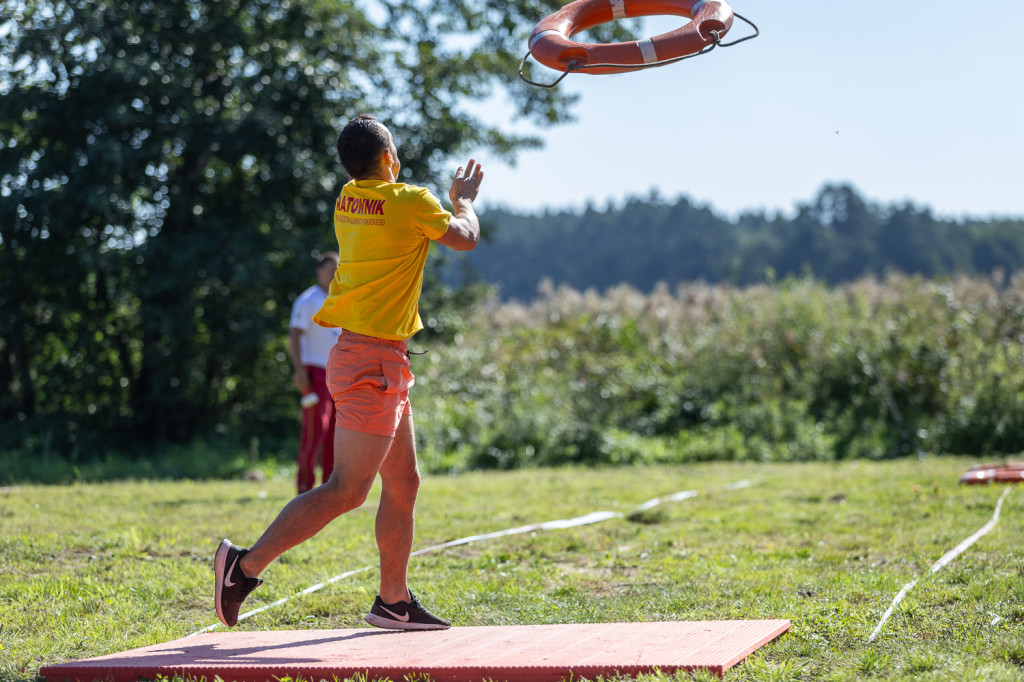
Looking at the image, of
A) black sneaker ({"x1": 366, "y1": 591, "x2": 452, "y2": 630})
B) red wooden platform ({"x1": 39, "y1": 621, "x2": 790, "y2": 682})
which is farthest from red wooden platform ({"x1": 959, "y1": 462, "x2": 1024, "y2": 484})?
black sneaker ({"x1": 366, "y1": 591, "x2": 452, "y2": 630})

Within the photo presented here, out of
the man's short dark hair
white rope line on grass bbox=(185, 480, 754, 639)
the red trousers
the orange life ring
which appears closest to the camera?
the man's short dark hair

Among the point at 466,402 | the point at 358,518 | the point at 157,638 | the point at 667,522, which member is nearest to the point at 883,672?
the point at 157,638

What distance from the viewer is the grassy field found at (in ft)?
11.9

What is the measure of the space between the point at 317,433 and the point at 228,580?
13.2ft

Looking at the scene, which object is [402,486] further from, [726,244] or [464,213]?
[726,244]

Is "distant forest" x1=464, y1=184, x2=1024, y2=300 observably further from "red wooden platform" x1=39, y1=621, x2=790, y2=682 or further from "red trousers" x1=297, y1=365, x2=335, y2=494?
"red wooden platform" x1=39, y1=621, x2=790, y2=682

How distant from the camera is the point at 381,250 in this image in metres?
3.75

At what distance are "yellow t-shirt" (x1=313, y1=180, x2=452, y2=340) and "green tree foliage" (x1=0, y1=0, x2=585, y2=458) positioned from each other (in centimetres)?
882

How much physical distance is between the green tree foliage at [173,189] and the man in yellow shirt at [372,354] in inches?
346

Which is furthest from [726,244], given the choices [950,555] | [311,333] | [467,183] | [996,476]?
[467,183]

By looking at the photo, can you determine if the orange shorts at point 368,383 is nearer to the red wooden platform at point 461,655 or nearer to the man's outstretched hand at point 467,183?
the man's outstretched hand at point 467,183

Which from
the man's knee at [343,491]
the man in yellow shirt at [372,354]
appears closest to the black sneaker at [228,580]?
the man in yellow shirt at [372,354]

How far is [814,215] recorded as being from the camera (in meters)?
68.8

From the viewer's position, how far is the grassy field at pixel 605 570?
3617 mm
